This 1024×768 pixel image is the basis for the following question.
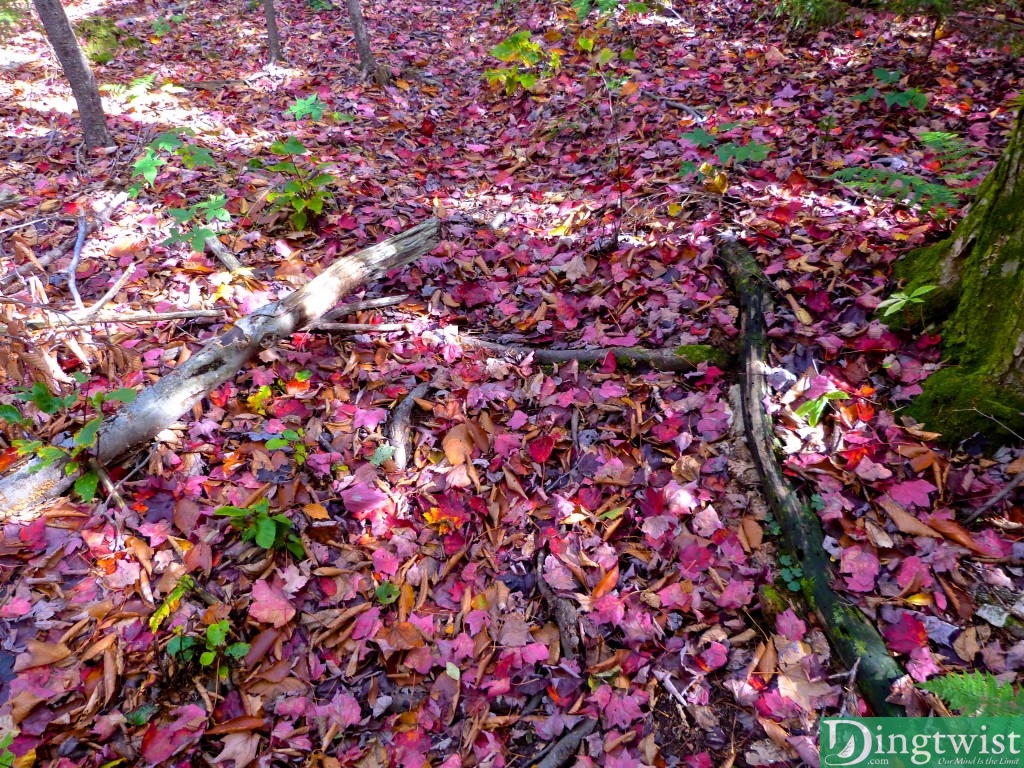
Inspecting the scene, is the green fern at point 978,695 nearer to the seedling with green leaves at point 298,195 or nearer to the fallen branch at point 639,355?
the fallen branch at point 639,355

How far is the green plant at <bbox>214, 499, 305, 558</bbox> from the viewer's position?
296cm

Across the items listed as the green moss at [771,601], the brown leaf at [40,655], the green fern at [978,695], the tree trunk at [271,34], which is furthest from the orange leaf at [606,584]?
the tree trunk at [271,34]

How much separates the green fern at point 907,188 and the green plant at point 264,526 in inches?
157

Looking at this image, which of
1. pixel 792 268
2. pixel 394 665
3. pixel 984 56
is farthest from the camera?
pixel 984 56

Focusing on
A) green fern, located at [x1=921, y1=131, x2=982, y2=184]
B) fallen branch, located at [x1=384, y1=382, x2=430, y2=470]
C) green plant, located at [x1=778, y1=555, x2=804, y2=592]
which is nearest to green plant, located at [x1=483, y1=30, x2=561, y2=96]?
green fern, located at [x1=921, y1=131, x2=982, y2=184]

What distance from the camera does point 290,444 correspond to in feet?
11.4

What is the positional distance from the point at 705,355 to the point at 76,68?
6737mm

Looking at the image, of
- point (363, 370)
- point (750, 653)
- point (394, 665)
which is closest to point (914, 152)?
point (750, 653)

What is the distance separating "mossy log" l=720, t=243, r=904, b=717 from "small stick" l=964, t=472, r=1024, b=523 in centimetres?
65

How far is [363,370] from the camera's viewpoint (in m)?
3.98

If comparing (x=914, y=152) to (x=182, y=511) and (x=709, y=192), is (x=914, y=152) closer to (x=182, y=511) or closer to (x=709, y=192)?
(x=709, y=192)

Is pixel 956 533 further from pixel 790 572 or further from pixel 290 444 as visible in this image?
pixel 290 444

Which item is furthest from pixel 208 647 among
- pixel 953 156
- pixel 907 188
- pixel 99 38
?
pixel 99 38

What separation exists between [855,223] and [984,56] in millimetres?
3456
